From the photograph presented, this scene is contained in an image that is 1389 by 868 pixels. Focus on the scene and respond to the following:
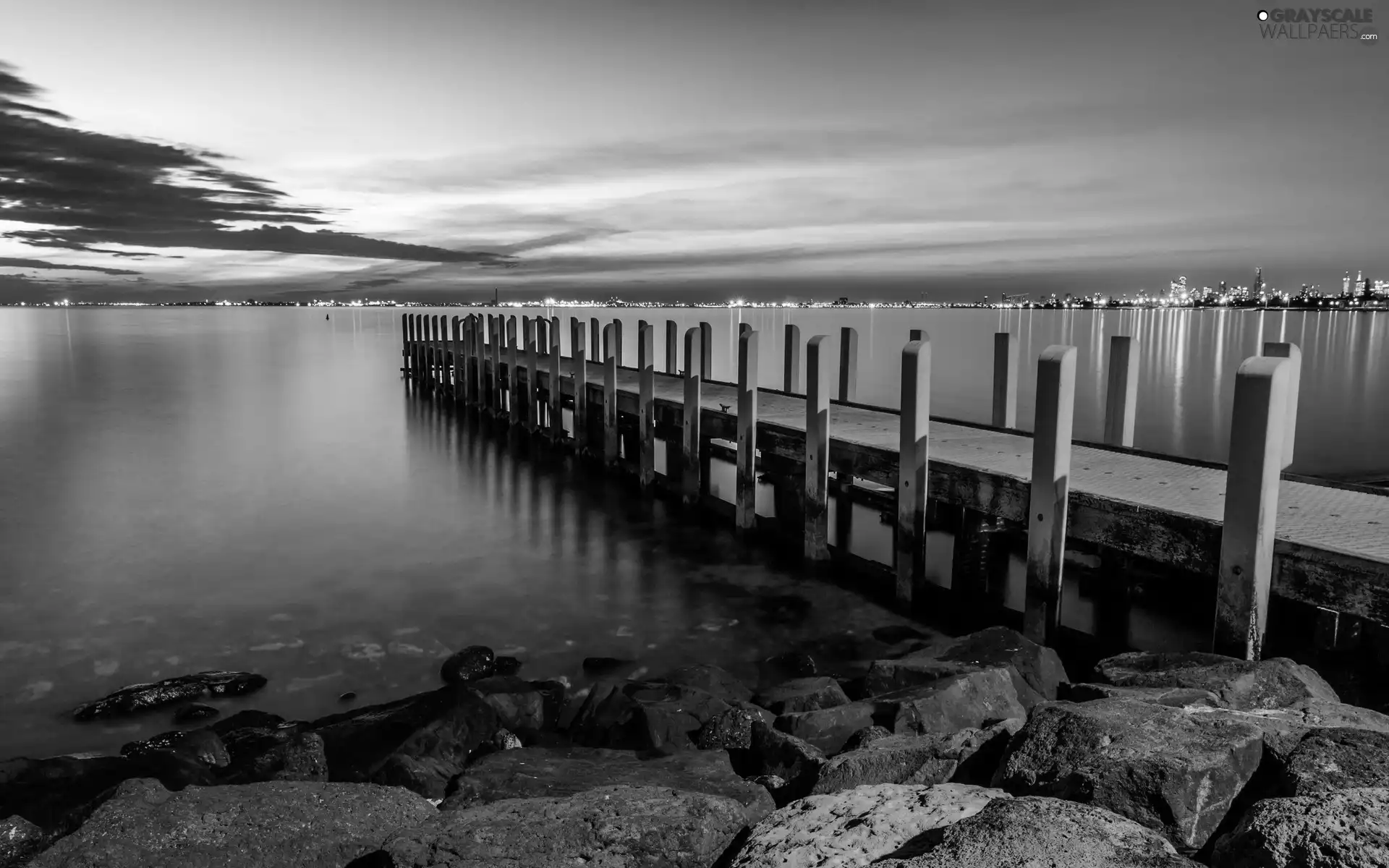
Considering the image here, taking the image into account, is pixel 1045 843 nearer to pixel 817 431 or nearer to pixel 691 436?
pixel 817 431

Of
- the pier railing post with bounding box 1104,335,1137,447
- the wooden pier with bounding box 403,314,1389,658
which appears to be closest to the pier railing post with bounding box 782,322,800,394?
the wooden pier with bounding box 403,314,1389,658

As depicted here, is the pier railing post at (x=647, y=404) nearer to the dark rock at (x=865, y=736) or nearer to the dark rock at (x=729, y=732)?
the dark rock at (x=729, y=732)

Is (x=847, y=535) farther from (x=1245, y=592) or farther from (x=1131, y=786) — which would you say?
(x=1131, y=786)

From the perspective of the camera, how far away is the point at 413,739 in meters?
5.45

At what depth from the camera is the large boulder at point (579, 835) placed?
3109 mm

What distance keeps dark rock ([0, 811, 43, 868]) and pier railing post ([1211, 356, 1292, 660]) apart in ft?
20.5

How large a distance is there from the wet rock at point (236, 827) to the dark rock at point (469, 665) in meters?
3.31

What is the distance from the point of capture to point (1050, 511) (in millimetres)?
6344

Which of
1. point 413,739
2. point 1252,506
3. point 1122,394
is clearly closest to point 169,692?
point 413,739

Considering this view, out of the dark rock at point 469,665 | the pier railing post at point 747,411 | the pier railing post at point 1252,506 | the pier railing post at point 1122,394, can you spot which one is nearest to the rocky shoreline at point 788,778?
the pier railing post at point 1252,506

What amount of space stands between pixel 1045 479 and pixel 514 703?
13.7 feet

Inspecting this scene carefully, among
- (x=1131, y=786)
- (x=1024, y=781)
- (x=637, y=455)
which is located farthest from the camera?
(x=637, y=455)

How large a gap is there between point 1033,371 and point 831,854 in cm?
3259

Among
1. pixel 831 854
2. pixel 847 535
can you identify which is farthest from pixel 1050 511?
pixel 847 535
